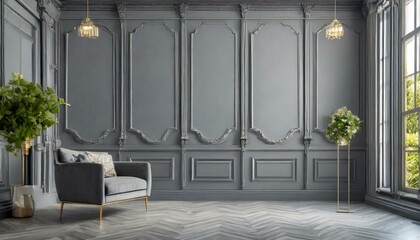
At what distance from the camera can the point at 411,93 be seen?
17.2 ft

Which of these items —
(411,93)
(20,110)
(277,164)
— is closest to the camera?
(20,110)

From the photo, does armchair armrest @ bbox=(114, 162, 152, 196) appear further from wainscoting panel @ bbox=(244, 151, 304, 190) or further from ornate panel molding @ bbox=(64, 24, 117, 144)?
wainscoting panel @ bbox=(244, 151, 304, 190)

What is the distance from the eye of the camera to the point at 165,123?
664cm

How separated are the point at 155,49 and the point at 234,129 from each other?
1.59m

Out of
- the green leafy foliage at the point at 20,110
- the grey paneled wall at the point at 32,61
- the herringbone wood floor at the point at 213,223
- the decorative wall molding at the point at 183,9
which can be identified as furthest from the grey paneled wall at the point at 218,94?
the green leafy foliage at the point at 20,110

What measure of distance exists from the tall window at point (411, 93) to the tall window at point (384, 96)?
398mm

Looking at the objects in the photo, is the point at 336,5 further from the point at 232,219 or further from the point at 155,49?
the point at 232,219

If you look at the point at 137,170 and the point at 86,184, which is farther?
the point at 137,170

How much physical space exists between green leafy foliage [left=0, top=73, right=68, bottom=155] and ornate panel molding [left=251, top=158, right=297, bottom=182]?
2.95m

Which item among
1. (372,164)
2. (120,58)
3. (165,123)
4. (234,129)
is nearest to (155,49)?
(120,58)

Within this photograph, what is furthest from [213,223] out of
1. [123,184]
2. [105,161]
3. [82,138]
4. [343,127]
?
[82,138]

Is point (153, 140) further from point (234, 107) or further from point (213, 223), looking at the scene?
point (213, 223)

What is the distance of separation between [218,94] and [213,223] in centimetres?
244

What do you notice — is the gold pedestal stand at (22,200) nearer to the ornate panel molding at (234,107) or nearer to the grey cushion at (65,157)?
the grey cushion at (65,157)
